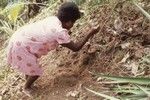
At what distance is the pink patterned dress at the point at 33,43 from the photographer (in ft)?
14.7

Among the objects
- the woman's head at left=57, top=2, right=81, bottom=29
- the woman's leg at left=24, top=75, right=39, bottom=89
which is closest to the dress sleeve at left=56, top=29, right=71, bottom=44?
the woman's head at left=57, top=2, right=81, bottom=29

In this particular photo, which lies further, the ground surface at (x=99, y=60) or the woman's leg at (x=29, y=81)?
the woman's leg at (x=29, y=81)

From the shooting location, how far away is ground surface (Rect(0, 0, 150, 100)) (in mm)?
4418

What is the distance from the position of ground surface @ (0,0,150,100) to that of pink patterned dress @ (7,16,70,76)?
0.31 meters

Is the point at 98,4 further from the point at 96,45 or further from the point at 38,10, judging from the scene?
the point at 38,10

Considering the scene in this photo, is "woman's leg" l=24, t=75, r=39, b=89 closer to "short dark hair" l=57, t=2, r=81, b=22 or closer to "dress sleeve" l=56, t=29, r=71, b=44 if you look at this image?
"dress sleeve" l=56, t=29, r=71, b=44

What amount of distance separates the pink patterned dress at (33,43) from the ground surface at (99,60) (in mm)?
312

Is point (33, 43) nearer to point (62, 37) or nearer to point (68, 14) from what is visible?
point (62, 37)

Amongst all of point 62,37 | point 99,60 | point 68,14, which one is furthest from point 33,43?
point 99,60

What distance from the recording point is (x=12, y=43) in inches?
184

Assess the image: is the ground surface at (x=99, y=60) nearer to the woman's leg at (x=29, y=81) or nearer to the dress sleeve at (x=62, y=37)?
the woman's leg at (x=29, y=81)

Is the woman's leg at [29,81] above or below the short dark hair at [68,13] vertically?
below

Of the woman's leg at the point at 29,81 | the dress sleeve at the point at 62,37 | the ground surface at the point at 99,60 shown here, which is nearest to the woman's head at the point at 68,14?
the dress sleeve at the point at 62,37

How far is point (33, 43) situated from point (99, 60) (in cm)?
69
